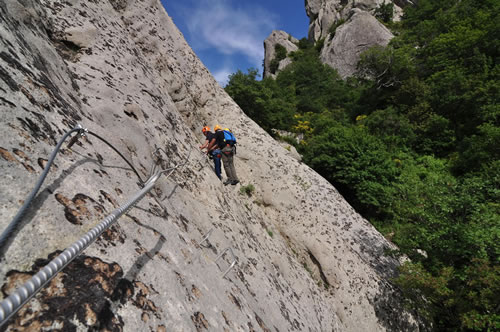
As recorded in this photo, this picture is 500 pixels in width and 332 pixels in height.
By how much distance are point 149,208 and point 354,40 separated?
4685 centimetres

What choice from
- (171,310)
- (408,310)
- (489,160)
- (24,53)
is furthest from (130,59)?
(489,160)

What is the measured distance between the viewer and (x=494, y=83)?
617 inches

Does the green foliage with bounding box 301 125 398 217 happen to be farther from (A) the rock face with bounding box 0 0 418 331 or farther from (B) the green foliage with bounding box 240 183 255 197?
(B) the green foliage with bounding box 240 183 255 197

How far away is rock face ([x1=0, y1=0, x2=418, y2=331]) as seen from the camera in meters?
1.47

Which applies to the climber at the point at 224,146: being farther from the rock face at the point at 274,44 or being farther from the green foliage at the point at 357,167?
the rock face at the point at 274,44

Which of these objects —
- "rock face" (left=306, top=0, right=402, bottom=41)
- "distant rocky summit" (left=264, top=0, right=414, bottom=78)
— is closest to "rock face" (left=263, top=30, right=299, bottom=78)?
"distant rocky summit" (left=264, top=0, right=414, bottom=78)

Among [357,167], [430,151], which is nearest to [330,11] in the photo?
[430,151]

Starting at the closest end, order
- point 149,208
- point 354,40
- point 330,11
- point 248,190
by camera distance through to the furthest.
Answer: point 149,208 → point 248,190 → point 354,40 → point 330,11

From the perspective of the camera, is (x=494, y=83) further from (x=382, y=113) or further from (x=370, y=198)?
(x=370, y=198)

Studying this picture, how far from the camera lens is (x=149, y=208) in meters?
2.60

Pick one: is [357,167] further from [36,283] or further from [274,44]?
[274,44]

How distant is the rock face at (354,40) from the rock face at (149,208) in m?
37.9

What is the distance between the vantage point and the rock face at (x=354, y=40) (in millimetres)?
38125

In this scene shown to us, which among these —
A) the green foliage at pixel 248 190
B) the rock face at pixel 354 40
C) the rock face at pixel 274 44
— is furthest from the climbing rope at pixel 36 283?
the rock face at pixel 274 44
